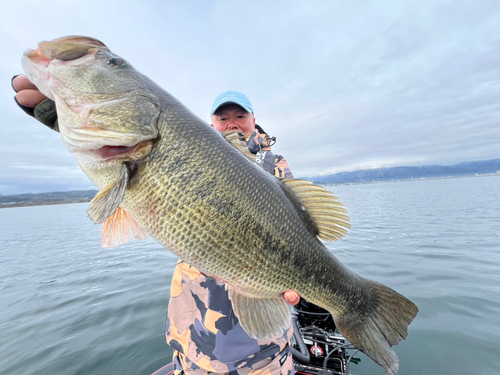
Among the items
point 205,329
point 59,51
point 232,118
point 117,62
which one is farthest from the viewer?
point 232,118

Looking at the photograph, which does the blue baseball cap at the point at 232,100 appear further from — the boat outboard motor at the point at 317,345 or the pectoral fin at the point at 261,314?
the boat outboard motor at the point at 317,345

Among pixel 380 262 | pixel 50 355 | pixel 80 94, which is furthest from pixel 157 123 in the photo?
pixel 380 262

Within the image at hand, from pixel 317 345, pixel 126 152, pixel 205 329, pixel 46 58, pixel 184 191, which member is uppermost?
pixel 46 58

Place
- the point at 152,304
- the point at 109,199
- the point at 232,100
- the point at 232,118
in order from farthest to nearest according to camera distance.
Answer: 1. the point at 152,304
2. the point at 232,118
3. the point at 232,100
4. the point at 109,199

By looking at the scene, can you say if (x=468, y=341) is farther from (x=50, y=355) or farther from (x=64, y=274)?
(x=64, y=274)

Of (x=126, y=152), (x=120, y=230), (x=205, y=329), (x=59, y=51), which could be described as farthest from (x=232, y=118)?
(x=205, y=329)

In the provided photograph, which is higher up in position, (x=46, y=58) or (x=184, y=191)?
(x=46, y=58)

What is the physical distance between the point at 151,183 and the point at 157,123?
18.2 inches

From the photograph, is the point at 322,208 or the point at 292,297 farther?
the point at 322,208

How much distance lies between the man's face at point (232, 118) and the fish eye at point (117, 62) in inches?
50.1

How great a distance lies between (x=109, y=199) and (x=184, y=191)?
0.51 m

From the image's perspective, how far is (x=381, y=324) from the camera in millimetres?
2146

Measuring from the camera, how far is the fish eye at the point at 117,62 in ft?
6.06

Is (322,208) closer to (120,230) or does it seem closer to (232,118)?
(232,118)
